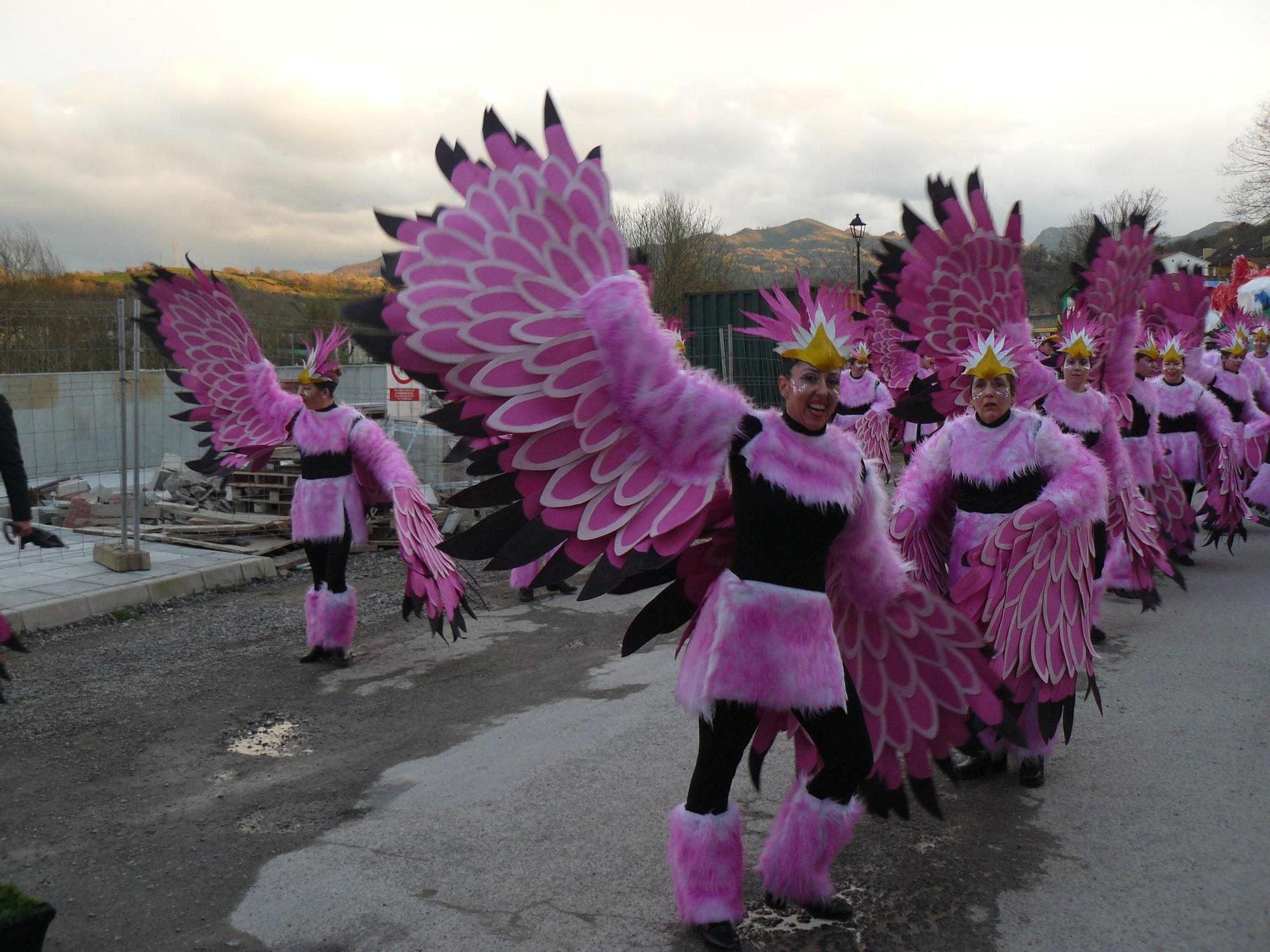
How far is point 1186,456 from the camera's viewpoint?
29.9ft

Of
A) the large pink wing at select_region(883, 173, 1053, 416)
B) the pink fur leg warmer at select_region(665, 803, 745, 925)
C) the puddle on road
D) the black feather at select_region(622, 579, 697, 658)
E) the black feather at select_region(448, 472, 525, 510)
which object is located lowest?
the puddle on road

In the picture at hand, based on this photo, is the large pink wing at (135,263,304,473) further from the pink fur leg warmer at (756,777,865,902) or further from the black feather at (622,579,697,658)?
the pink fur leg warmer at (756,777,865,902)

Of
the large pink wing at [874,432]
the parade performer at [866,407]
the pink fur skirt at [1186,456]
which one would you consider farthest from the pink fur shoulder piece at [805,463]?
the large pink wing at [874,432]

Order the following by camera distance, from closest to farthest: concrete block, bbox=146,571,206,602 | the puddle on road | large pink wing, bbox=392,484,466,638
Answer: the puddle on road → large pink wing, bbox=392,484,466,638 → concrete block, bbox=146,571,206,602

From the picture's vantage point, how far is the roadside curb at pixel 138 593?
23.4ft

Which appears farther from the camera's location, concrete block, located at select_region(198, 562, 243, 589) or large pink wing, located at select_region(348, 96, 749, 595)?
concrete block, located at select_region(198, 562, 243, 589)

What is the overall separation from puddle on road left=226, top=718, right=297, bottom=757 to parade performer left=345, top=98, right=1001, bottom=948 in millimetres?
2557

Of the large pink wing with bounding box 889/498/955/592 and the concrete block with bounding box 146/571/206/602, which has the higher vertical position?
the large pink wing with bounding box 889/498/955/592

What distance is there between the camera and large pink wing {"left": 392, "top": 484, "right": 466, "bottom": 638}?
539 centimetres

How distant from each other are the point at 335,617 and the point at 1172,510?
22.2 feet

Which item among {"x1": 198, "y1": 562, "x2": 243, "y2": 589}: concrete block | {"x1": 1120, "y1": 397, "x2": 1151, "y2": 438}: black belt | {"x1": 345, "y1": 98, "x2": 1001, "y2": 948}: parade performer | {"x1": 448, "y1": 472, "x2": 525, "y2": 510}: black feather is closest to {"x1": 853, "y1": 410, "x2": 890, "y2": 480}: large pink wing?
{"x1": 1120, "y1": 397, "x2": 1151, "y2": 438}: black belt

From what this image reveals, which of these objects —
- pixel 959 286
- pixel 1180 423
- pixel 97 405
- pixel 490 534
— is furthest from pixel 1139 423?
pixel 97 405

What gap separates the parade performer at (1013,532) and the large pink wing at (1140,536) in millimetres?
1828

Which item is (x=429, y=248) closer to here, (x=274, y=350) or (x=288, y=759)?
(x=288, y=759)
